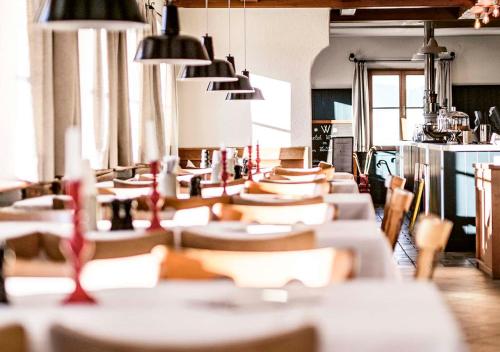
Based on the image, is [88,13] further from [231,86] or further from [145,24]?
[231,86]

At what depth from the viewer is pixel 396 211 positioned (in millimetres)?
4117

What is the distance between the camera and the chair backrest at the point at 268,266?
95.7 inches

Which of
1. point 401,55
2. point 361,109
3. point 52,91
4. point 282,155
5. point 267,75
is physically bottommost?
point 282,155

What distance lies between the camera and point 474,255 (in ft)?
27.9

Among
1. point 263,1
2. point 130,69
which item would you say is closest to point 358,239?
point 130,69

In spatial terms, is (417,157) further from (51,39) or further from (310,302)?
(310,302)

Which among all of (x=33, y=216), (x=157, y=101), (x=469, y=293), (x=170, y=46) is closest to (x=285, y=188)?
(x=469, y=293)

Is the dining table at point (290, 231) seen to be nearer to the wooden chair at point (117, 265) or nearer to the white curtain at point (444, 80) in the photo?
the wooden chair at point (117, 265)

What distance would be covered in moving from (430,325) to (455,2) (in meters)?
11.2

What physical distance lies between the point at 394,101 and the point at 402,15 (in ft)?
→ 12.5

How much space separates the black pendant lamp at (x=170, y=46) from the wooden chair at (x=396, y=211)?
1.36 m

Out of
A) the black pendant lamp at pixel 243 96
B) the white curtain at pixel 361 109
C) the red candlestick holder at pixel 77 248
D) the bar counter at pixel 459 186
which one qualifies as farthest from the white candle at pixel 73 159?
the white curtain at pixel 361 109

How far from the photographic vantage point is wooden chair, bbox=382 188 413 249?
399cm

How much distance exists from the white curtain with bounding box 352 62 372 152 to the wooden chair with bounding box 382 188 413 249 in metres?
12.9
